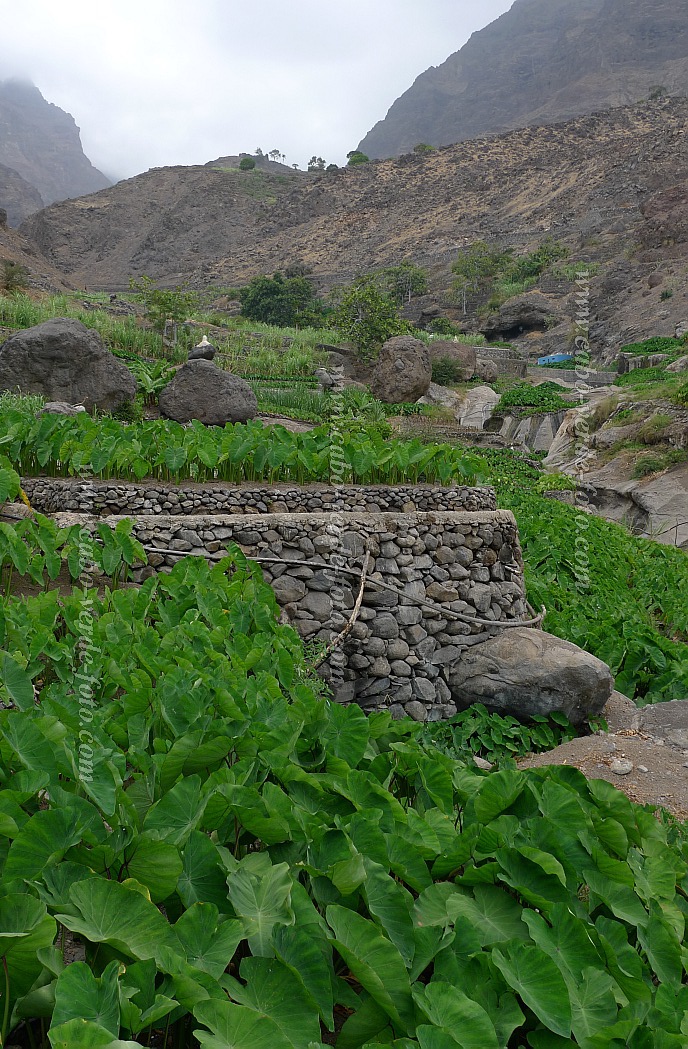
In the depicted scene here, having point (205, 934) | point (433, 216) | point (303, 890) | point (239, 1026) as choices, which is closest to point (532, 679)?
point (303, 890)

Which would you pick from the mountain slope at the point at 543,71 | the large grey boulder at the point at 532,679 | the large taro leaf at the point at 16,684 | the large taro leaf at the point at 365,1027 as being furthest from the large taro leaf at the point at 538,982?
the mountain slope at the point at 543,71

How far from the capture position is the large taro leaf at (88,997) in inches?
43.1

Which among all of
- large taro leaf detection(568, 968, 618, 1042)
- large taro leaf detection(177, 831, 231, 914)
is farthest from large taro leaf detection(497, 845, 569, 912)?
large taro leaf detection(177, 831, 231, 914)

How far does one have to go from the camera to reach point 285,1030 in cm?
122

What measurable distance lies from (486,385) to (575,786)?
22.0 m

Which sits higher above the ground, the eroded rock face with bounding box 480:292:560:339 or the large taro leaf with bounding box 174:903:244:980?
the eroded rock face with bounding box 480:292:560:339

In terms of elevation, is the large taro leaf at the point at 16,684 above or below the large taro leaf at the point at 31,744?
below

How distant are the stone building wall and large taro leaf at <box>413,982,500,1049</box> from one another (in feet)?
14.0

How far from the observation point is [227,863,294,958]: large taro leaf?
1349 millimetres

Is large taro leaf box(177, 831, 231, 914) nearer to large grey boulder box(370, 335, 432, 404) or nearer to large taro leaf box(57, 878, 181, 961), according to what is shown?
large taro leaf box(57, 878, 181, 961)

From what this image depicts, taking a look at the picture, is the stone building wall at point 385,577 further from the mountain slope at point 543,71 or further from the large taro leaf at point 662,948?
the mountain slope at point 543,71

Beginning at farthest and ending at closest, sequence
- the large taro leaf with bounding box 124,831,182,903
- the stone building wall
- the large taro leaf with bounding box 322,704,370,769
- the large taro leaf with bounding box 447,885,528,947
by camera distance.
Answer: the stone building wall < the large taro leaf with bounding box 322,704,370,769 < the large taro leaf with bounding box 447,885,528,947 < the large taro leaf with bounding box 124,831,182,903

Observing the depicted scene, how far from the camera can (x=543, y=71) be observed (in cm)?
10775

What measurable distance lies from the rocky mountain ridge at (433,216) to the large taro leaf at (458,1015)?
3164 cm
